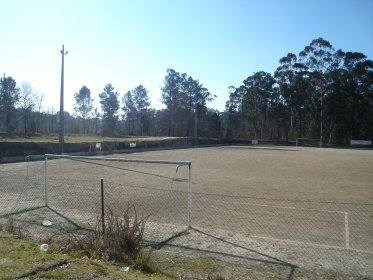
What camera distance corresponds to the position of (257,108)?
9025 cm

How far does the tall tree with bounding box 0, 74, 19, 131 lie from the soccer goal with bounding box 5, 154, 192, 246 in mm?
51754

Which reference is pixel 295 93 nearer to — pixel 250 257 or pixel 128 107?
pixel 128 107

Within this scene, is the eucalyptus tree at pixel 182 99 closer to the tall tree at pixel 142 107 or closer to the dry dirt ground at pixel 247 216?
the tall tree at pixel 142 107

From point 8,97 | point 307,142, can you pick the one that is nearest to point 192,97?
point 307,142

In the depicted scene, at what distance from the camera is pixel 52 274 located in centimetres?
504

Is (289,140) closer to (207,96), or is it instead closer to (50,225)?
(207,96)

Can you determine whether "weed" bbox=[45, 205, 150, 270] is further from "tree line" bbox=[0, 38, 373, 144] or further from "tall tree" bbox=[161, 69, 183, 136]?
"tall tree" bbox=[161, 69, 183, 136]

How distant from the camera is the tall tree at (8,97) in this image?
6681 centimetres

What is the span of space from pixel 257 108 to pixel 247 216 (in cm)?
8101

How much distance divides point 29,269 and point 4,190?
1072 cm

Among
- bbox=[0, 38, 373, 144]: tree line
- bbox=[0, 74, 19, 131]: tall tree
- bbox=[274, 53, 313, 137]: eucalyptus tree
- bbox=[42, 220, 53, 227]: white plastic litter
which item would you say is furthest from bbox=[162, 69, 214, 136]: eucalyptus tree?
bbox=[42, 220, 53, 227]: white plastic litter

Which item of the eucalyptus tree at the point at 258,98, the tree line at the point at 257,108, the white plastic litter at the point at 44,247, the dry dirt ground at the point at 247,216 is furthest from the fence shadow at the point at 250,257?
the eucalyptus tree at the point at 258,98

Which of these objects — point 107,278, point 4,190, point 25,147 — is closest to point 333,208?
point 107,278

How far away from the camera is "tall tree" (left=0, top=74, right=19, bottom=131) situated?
2630 inches
